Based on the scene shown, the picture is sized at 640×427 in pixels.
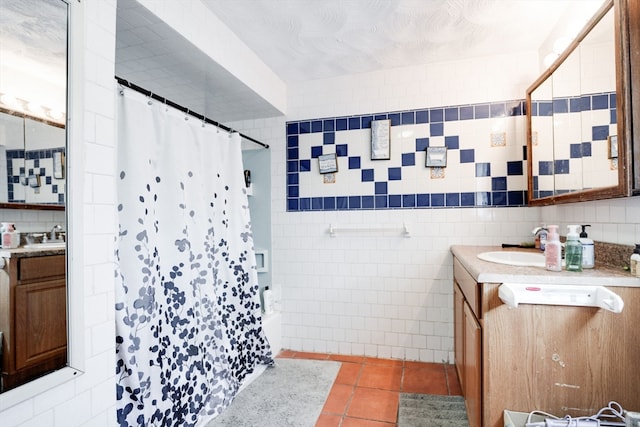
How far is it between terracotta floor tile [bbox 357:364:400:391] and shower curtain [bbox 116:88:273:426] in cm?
79

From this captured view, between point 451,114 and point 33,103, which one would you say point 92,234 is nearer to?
point 33,103

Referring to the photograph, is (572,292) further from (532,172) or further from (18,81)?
(18,81)

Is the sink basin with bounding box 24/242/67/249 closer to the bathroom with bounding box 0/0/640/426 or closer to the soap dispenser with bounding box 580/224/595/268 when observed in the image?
the bathroom with bounding box 0/0/640/426

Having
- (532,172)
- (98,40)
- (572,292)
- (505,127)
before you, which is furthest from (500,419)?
(98,40)

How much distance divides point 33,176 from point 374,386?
7.03 feet

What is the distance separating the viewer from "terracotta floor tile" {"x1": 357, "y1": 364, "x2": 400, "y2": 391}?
2.26 metres

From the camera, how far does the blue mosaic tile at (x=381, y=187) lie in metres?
2.66

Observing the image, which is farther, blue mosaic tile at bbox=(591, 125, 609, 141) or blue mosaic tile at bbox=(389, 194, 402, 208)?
blue mosaic tile at bbox=(389, 194, 402, 208)

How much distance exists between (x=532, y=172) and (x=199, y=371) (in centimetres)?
243

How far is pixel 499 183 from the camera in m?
2.45

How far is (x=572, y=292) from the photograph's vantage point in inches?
48.4

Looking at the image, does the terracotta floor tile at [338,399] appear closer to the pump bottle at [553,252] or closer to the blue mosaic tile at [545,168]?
the pump bottle at [553,252]

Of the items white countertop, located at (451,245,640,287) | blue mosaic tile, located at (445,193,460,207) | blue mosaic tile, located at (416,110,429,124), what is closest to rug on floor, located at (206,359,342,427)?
white countertop, located at (451,245,640,287)

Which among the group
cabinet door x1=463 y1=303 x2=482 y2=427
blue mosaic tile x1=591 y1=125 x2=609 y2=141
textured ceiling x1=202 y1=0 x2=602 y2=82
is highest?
textured ceiling x1=202 y1=0 x2=602 y2=82
